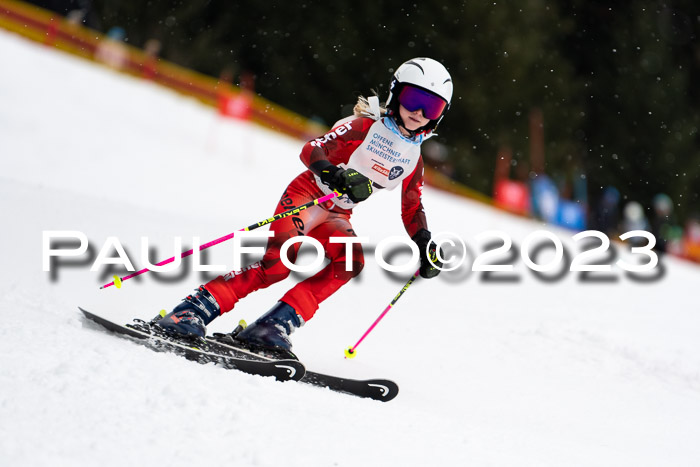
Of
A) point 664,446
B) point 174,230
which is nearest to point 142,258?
point 174,230

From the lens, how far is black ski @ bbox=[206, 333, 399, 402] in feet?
13.2

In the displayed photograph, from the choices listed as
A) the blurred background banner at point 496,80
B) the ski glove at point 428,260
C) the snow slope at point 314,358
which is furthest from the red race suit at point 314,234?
the blurred background banner at point 496,80

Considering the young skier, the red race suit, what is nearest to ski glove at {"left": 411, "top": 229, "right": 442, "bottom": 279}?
the young skier

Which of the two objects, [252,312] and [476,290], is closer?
[252,312]

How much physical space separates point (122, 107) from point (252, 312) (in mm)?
10536

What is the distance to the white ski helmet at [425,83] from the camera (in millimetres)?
4070

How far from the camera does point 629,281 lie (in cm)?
989

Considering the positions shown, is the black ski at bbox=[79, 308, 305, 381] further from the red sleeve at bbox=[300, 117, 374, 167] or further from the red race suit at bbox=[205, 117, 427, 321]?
the red sleeve at bbox=[300, 117, 374, 167]

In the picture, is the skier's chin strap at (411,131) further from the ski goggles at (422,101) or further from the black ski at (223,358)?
the black ski at (223,358)

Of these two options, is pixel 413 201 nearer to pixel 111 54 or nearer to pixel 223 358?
pixel 223 358

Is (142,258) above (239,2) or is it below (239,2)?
below

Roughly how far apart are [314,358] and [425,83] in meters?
1.79

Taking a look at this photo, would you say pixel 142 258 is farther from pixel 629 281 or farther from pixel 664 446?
pixel 629 281

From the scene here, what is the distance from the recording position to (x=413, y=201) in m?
4.48
